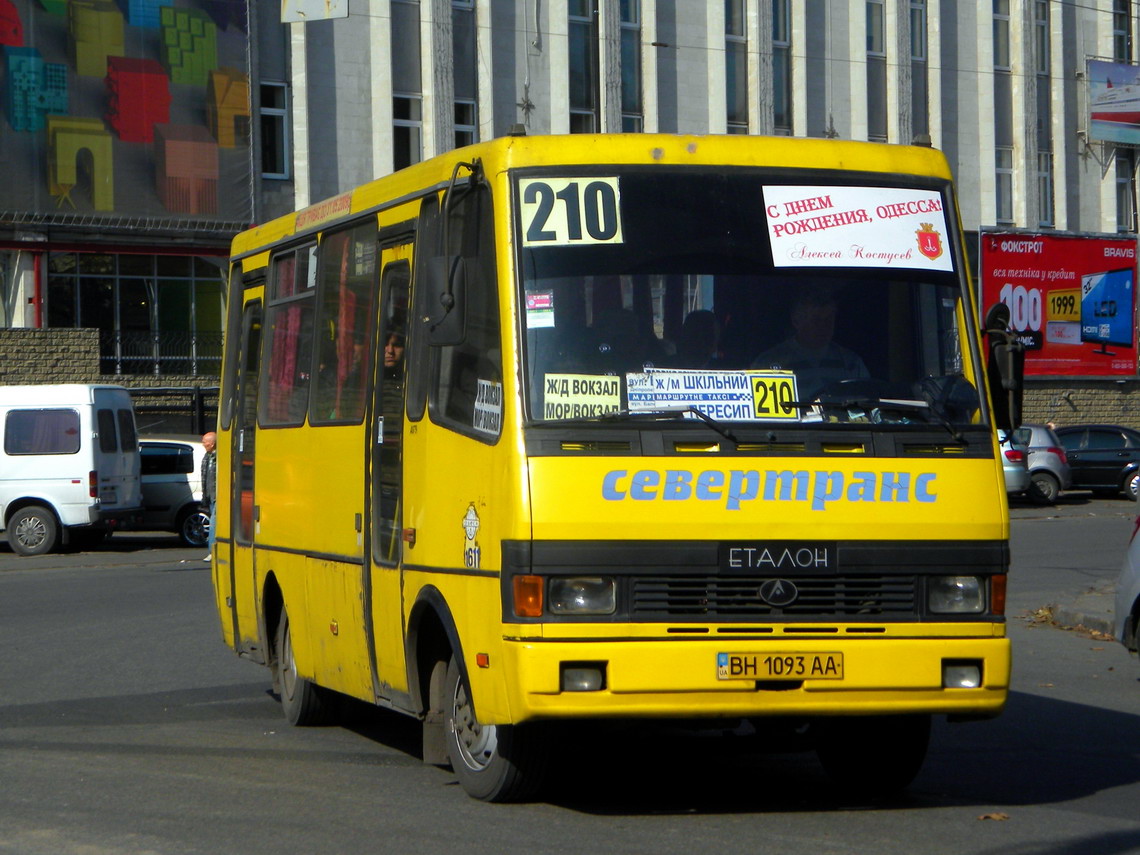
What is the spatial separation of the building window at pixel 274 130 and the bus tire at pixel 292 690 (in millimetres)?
27629

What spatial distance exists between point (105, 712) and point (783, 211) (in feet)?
17.4

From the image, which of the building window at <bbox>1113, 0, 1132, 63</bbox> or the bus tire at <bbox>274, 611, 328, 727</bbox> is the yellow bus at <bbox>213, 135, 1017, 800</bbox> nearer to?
the bus tire at <bbox>274, 611, 328, 727</bbox>

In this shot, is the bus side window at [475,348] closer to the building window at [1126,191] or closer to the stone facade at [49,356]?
the stone facade at [49,356]

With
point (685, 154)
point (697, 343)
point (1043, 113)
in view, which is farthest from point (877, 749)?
point (1043, 113)

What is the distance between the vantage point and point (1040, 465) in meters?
35.4

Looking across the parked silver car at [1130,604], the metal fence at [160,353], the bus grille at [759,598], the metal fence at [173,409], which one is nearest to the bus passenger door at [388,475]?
the bus grille at [759,598]

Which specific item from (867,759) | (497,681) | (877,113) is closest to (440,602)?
(497,681)

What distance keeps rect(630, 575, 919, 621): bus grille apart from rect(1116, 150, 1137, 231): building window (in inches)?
1845

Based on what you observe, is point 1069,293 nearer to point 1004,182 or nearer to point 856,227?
point 1004,182

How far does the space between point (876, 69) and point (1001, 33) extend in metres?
4.92

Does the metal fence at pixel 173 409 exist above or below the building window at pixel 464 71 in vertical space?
below

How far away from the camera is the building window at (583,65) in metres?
40.4

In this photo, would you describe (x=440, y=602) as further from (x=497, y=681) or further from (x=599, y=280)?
(x=599, y=280)

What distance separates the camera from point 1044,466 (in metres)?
35.4
